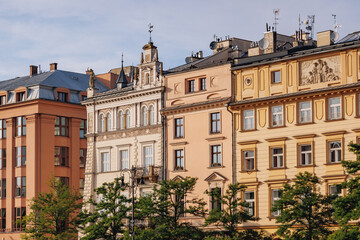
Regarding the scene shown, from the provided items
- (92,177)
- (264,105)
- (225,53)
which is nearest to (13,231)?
(92,177)

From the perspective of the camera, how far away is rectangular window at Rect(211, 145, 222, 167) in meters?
70.8

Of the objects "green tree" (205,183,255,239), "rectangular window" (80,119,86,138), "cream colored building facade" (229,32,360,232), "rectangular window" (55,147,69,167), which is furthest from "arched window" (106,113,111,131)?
"rectangular window" (80,119,86,138)

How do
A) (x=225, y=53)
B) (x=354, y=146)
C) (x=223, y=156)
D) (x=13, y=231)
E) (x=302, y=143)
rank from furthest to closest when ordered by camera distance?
1. (x=13, y=231)
2. (x=225, y=53)
3. (x=223, y=156)
4. (x=302, y=143)
5. (x=354, y=146)

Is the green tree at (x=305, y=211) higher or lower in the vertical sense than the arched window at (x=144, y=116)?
lower

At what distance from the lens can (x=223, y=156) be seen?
2763 inches

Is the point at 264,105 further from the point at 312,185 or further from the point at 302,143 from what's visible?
the point at 312,185

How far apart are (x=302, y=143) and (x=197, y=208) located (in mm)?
9131

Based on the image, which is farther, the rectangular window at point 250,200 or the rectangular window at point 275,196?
the rectangular window at point 250,200

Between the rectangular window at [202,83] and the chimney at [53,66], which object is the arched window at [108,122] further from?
the chimney at [53,66]

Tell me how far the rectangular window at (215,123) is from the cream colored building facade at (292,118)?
1.78m

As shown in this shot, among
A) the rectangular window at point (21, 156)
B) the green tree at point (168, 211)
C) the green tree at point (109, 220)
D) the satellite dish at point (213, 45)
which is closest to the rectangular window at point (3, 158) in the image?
the rectangular window at point (21, 156)

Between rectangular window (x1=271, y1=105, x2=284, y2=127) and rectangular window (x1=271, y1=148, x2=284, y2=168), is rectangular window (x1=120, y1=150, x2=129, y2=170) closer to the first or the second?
rectangular window (x1=271, y1=148, x2=284, y2=168)

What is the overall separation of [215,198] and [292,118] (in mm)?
8075

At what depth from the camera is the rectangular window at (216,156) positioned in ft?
232
